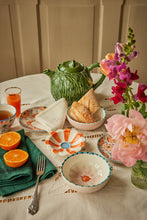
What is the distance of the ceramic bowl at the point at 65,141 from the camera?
39.5 inches

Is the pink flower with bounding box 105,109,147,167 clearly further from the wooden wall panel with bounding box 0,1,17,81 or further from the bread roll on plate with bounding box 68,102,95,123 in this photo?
the wooden wall panel with bounding box 0,1,17,81

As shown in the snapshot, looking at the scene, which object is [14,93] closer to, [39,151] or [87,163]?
[39,151]

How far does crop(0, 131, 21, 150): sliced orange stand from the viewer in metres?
0.97

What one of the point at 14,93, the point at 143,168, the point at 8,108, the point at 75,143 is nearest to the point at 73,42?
the point at 14,93

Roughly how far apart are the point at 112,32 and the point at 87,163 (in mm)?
1844

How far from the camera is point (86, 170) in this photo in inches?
35.3

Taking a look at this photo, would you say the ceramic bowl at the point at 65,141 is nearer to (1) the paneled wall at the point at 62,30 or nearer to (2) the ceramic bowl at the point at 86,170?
(2) the ceramic bowl at the point at 86,170

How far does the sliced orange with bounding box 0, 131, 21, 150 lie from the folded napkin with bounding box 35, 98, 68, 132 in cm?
16

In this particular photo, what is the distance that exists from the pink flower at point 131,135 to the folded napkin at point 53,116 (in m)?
0.51

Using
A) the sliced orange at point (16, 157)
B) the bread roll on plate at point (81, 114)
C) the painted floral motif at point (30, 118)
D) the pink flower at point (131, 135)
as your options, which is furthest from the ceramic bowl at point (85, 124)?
the pink flower at point (131, 135)

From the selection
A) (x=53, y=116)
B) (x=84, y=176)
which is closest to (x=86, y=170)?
Answer: (x=84, y=176)

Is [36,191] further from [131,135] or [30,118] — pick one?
[30,118]

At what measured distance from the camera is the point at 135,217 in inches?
29.3

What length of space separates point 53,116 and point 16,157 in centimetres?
32
